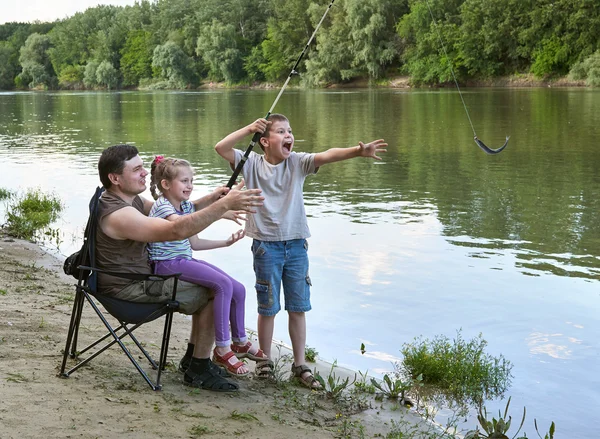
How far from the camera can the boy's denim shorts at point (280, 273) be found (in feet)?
15.6

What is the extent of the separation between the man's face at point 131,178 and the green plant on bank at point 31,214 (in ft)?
18.8

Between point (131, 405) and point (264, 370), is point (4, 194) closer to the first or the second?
point (264, 370)

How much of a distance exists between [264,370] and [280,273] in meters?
0.59

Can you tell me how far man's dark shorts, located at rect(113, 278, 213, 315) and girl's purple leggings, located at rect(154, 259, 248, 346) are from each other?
48 mm

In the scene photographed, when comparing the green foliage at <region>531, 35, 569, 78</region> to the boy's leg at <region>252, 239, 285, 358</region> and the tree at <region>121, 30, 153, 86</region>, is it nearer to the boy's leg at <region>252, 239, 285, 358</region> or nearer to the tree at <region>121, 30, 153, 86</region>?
the boy's leg at <region>252, 239, 285, 358</region>

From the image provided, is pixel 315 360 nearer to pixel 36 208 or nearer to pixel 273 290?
pixel 273 290

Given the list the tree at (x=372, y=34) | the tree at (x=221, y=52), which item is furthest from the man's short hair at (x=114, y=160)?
the tree at (x=221, y=52)

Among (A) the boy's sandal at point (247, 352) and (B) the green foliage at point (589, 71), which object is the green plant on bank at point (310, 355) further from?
(B) the green foliage at point (589, 71)

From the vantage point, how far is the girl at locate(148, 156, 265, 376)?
169 inches

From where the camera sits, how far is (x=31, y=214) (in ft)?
35.3

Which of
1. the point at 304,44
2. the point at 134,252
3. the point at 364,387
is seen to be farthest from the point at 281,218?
the point at 304,44

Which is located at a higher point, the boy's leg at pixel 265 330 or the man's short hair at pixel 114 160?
the man's short hair at pixel 114 160

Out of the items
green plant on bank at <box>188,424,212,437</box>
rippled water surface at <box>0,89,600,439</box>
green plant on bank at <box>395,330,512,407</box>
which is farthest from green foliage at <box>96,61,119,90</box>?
green plant on bank at <box>188,424,212,437</box>

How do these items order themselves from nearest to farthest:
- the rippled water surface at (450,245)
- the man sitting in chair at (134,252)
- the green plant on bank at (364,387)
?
the man sitting in chair at (134,252) → the green plant on bank at (364,387) → the rippled water surface at (450,245)
